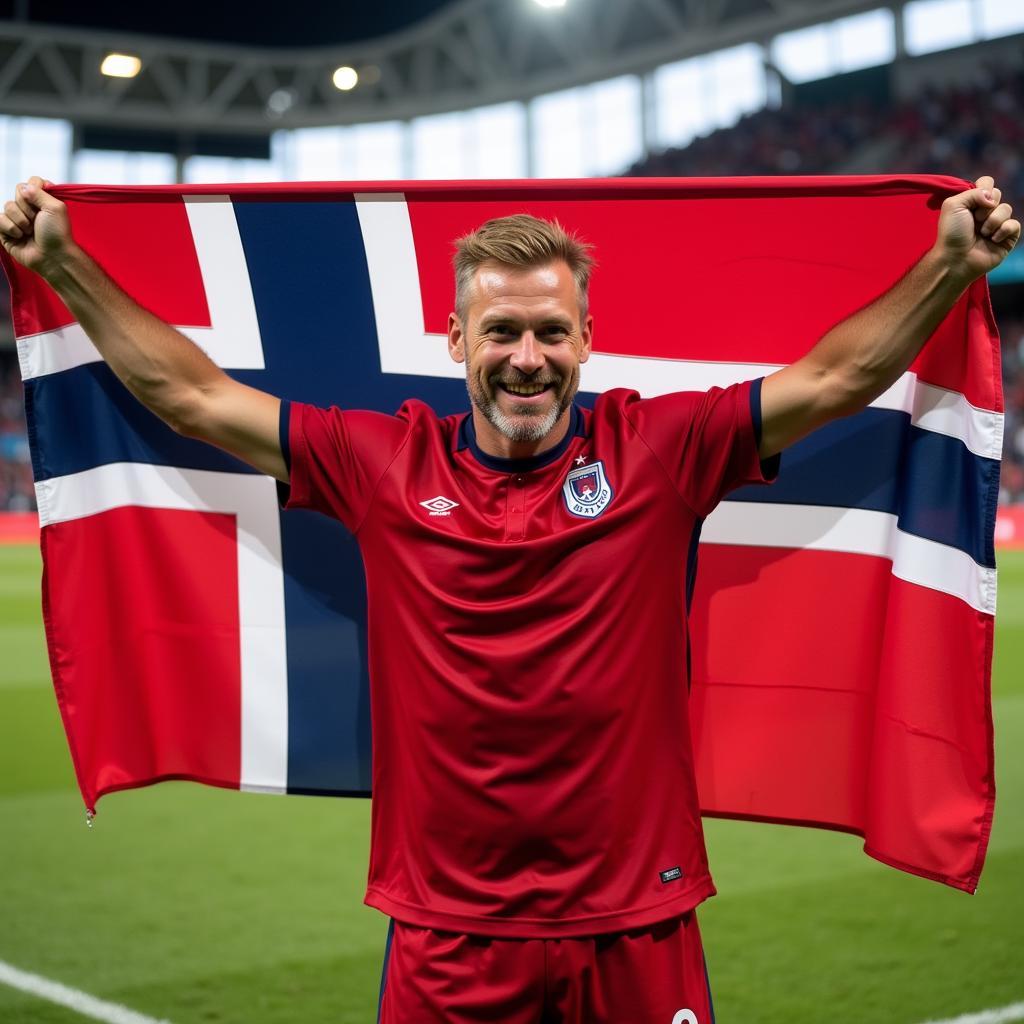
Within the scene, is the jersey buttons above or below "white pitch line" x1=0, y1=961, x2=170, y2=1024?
above

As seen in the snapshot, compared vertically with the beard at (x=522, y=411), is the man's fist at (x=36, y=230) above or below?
above

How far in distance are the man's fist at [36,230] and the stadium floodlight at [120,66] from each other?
34.4m

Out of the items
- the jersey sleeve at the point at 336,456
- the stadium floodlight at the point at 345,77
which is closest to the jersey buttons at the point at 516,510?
the jersey sleeve at the point at 336,456

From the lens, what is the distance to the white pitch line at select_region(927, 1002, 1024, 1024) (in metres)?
3.58

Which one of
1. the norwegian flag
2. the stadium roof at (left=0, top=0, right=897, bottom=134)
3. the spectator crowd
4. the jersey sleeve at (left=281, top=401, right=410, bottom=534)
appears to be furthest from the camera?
the stadium roof at (left=0, top=0, right=897, bottom=134)

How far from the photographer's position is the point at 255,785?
3340 millimetres

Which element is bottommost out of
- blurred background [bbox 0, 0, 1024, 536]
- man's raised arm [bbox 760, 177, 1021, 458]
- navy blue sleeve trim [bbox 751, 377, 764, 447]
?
navy blue sleeve trim [bbox 751, 377, 764, 447]

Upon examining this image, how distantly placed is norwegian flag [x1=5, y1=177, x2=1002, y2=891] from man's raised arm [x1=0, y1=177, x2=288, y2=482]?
1.06ft

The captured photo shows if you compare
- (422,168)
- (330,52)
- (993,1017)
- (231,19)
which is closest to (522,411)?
(993,1017)

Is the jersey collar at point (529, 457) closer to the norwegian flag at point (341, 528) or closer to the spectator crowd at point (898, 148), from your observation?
the norwegian flag at point (341, 528)

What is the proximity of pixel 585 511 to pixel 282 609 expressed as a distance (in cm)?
122

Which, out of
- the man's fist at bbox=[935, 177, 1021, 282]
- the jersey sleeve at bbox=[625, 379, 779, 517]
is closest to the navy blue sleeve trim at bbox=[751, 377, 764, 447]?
the jersey sleeve at bbox=[625, 379, 779, 517]

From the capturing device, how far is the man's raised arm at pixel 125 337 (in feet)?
8.74

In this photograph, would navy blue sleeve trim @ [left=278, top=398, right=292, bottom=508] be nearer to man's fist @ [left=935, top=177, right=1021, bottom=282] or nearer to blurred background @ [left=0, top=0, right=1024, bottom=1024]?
man's fist @ [left=935, top=177, right=1021, bottom=282]
